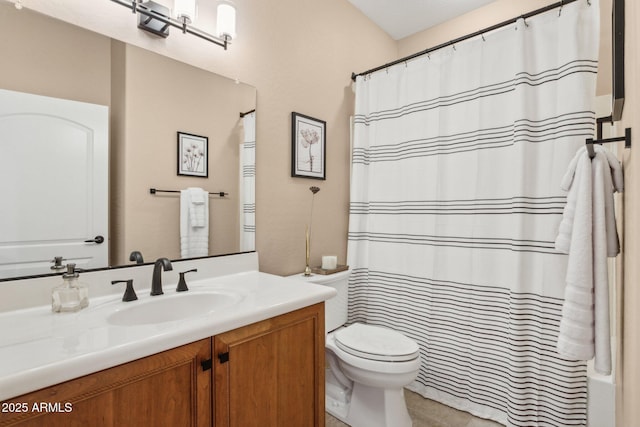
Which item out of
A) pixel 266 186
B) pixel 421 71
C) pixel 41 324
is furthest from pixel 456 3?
pixel 41 324

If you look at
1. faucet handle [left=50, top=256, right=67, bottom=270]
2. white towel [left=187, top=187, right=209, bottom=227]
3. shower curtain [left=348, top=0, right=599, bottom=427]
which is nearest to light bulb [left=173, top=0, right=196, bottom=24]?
white towel [left=187, top=187, right=209, bottom=227]

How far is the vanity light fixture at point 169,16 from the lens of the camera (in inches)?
51.0

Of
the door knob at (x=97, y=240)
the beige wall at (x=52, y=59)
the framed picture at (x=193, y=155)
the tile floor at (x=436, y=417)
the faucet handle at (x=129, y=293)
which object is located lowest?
the tile floor at (x=436, y=417)

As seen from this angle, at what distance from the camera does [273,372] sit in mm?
1146

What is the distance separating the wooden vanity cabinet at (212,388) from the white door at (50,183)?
60 centimetres

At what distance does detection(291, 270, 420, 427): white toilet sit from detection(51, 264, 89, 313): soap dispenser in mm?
1111

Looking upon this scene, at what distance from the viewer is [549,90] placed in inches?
61.4

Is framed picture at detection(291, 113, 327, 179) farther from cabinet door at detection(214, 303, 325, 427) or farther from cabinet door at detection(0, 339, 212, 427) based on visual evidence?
cabinet door at detection(0, 339, 212, 427)

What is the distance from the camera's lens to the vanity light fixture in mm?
1295

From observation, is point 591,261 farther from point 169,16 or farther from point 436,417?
point 169,16

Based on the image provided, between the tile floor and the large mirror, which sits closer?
the large mirror

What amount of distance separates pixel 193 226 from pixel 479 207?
5.07ft

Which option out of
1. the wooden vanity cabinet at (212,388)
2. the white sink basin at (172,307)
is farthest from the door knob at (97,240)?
the wooden vanity cabinet at (212,388)

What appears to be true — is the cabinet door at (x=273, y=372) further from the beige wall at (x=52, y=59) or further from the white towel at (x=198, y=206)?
the beige wall at (x=52, y=59)
